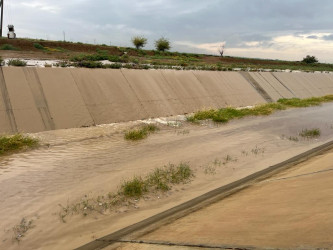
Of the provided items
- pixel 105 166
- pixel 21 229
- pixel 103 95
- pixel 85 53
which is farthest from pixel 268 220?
pixel 85 53

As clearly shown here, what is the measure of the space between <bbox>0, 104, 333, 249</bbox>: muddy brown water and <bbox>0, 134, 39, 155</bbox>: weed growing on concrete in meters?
0.34

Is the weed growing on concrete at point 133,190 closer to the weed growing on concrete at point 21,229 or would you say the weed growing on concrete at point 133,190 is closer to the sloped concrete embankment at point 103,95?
the weed growing on concrete at point 21,229

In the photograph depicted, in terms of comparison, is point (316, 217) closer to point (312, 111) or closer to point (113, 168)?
point (113, 168)

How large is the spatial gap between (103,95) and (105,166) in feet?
17.5

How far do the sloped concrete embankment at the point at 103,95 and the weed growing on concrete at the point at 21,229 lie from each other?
4.96 m

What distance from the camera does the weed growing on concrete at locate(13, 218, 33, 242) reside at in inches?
171

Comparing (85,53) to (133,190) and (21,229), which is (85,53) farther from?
(21,229)

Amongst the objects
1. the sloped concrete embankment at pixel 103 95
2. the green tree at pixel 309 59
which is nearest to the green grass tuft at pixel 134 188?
the sloped concrete embankment at pixel 103 95

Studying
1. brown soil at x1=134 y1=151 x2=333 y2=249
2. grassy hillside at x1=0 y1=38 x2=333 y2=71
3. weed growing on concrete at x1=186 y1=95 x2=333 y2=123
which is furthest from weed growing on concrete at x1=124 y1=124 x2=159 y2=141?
grassy hillside at x1=0 y1=38 x2=333 y2=71

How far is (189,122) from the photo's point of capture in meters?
12.0

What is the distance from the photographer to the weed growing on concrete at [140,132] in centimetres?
947

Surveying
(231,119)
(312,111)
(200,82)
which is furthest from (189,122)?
(312,111)

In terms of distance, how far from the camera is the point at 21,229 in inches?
178

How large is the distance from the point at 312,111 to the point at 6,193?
16686 millimetres
